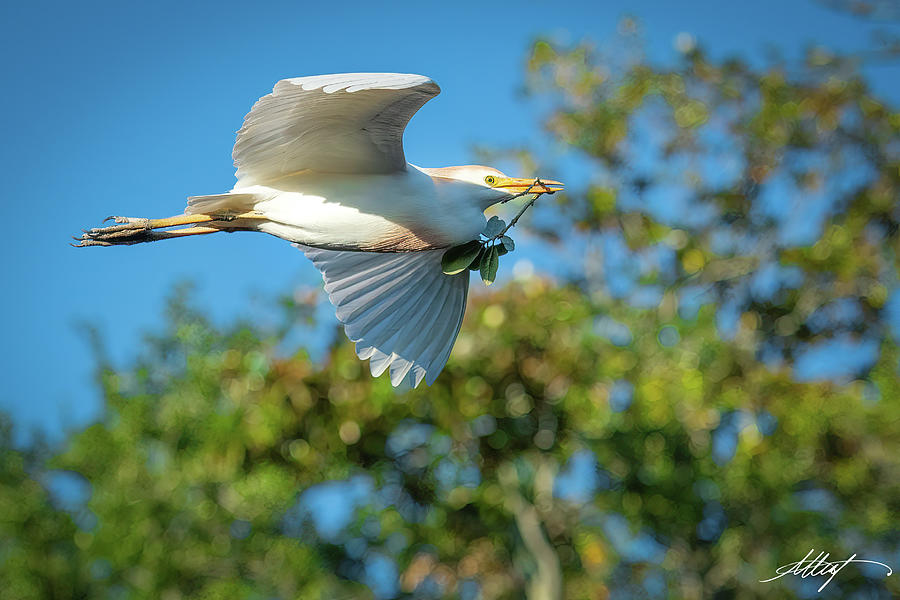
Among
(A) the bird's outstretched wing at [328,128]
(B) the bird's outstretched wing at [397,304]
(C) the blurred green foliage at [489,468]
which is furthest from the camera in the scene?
(C) the blurred green foliage at [489,468]

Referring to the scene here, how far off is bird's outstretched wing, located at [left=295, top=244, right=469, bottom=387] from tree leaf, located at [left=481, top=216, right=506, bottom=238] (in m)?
0.35

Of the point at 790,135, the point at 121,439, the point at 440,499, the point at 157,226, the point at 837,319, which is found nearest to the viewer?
the point at 157,226

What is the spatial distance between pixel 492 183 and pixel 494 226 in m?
0.13

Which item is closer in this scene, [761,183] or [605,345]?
[605,345]

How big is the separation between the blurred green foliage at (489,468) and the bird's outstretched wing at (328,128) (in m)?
3.56

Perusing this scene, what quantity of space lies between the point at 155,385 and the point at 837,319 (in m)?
6.17

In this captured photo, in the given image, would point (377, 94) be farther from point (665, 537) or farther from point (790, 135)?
point (790, 135)

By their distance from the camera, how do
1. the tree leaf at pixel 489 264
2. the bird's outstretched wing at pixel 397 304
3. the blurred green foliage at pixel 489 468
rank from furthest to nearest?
the blurred green foliage at pixel 489 468
the bird's outstretched wing at pixel 397 304
the tree leaf at pixel 489 264

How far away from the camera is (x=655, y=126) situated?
32.9 feet

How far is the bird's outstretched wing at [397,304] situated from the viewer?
232 cm

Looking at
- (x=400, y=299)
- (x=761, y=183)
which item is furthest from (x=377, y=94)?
(x=761, y=183)
